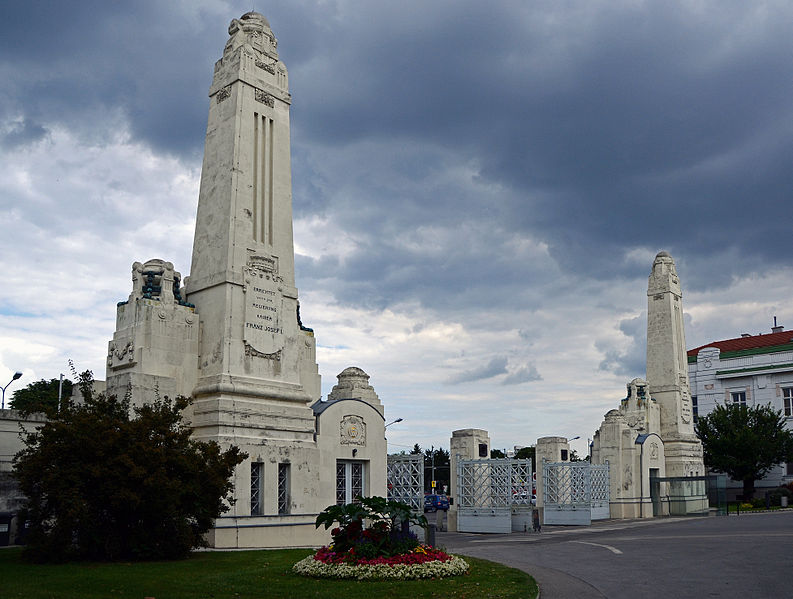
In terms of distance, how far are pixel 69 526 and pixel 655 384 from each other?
4483 cm

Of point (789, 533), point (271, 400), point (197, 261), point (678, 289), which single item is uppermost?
point (678, 289)

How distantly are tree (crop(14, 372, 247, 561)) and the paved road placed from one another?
8.23 m

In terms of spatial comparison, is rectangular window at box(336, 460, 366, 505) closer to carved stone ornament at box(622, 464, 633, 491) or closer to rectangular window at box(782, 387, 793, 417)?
carved stone ornament at box(622, 464, 633, 491)

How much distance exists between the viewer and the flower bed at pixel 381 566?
50.9ft

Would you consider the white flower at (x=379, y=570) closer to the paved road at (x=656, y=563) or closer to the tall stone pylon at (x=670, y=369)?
the paved road at (x=656, y=563)

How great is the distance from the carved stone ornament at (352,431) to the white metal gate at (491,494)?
31.0 feet

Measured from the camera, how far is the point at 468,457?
3734 cm

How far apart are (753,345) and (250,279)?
190 feet

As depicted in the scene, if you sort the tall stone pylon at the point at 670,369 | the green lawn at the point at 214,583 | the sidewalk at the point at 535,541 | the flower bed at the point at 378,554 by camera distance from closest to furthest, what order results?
the green lawn at the point at 214,583 < the sidewalk at the point at 535,541 < the flower bed at the point at 378,554 < the tall stone pylon at the point at 670,369

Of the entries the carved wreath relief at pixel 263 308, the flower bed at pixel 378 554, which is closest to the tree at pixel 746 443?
the carved wreath relief at pixel 263 308

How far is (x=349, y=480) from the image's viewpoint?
27.8 m

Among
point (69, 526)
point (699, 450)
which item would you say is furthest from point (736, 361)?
point (69, 526)

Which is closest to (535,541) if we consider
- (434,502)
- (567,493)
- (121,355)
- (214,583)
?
(567,493)

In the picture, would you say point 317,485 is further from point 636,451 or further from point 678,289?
point 678,289
